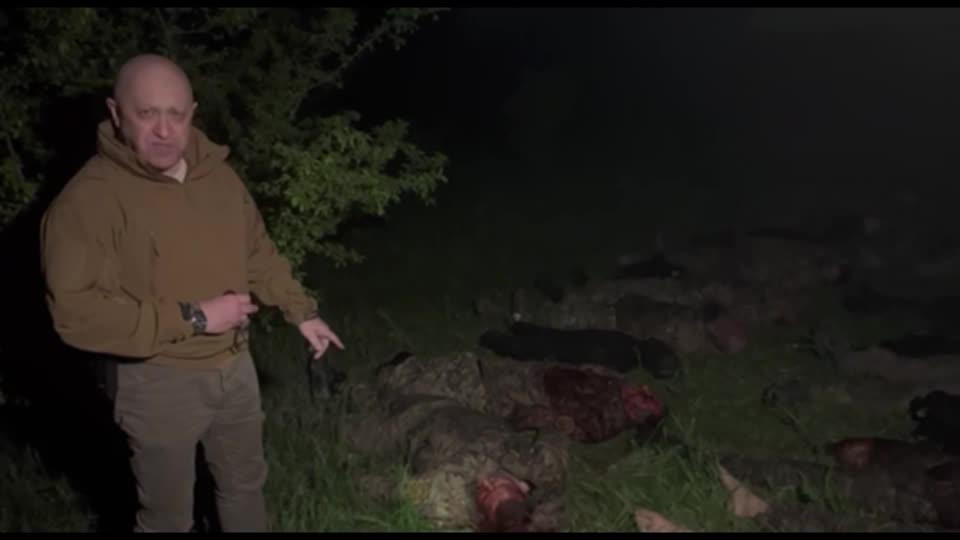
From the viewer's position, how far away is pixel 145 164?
313 centimetres

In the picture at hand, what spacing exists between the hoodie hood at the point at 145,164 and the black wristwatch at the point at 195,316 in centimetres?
46

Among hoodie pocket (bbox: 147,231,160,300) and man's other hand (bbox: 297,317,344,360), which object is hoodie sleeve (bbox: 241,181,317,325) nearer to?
man's other hand (bbox: 297,317,344,360)

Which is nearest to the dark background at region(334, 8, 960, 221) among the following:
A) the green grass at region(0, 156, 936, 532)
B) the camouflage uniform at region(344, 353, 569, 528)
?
the green grass at region(0, 156, 936, 532)

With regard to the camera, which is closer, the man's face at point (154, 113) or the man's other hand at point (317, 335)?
the man's face at point (154, 113)

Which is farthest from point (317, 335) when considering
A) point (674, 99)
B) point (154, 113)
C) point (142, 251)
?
point (674, 99)

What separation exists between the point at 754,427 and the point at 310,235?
3.31 metres

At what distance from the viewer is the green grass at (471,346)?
4.68 m

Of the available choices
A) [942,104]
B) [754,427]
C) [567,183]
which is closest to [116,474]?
[754,427]

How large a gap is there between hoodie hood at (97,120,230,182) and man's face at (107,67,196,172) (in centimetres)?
3

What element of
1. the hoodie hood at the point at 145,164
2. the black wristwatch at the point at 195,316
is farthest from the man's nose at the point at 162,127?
the black wristwatch at the point at 195,316

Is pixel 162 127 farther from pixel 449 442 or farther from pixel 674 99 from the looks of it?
pixel 674 99

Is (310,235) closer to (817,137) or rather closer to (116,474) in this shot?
(116,474)

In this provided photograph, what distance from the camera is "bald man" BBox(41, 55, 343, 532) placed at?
297cm

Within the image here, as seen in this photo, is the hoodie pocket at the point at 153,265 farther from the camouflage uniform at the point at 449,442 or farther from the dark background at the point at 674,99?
the dark background at the point at 674,99
